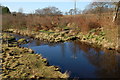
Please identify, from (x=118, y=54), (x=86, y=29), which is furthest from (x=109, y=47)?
(x=86, y=29)

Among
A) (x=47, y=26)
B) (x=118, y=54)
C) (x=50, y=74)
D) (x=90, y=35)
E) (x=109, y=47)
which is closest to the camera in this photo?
(x=50, y=74)

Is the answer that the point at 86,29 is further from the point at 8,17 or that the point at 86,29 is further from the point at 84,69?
the point at 8,17

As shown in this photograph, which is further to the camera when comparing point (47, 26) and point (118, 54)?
point (47, 26)

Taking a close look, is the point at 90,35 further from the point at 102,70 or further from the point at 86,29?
the point at 102,70

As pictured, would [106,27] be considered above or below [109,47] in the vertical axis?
above

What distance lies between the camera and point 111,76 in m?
5.76

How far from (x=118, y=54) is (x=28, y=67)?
6141mm

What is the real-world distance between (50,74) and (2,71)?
7.18 ft

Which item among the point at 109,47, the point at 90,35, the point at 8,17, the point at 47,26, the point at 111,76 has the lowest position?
the point at 111,76

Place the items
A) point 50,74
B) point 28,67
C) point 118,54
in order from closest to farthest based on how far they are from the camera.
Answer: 1. point 50,74
2. point 28,67
3. point 118,54

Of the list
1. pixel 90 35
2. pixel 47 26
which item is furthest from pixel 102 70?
pixel 47 26

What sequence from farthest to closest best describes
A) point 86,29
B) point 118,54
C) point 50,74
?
point 86,29 → point 118,54 → point 50,74

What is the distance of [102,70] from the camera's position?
6430 mm

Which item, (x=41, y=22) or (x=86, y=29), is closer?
(x=86, y=29)
